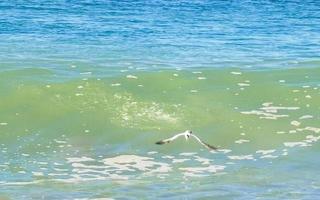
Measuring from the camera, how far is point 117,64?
52.7ft

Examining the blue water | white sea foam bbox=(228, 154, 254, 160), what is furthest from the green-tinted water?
the blue water

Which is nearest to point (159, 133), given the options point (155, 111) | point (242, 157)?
point (155, 111)

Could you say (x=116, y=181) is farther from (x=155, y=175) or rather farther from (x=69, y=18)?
(x=69, y=18)

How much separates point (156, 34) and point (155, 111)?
8633 mm

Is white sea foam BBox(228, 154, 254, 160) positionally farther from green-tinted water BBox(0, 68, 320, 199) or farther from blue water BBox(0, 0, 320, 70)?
blue water BBox(0, 0, 320, 70)

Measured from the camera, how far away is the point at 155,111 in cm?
1285

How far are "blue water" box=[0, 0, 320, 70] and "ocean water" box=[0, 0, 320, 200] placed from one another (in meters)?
0.05

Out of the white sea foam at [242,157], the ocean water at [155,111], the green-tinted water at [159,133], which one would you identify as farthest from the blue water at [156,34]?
the white sea foam at [242,157]

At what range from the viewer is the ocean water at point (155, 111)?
9117 millimetres

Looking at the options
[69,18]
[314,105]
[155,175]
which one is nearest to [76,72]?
[314,105]

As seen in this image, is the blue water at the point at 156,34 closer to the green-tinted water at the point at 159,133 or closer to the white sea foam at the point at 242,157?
the green-tinted water at the point at 159,133

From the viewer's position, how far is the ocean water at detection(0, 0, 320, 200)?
9117 mm

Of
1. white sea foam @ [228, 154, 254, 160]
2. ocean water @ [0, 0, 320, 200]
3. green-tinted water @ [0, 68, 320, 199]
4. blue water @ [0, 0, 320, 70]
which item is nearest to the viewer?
green-tinted water @ [0, 68, 320, 199]

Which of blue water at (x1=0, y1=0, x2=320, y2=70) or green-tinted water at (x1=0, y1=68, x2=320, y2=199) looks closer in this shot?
green-tinted water at (x1=0, y1=68, x2=320, y2=199)
